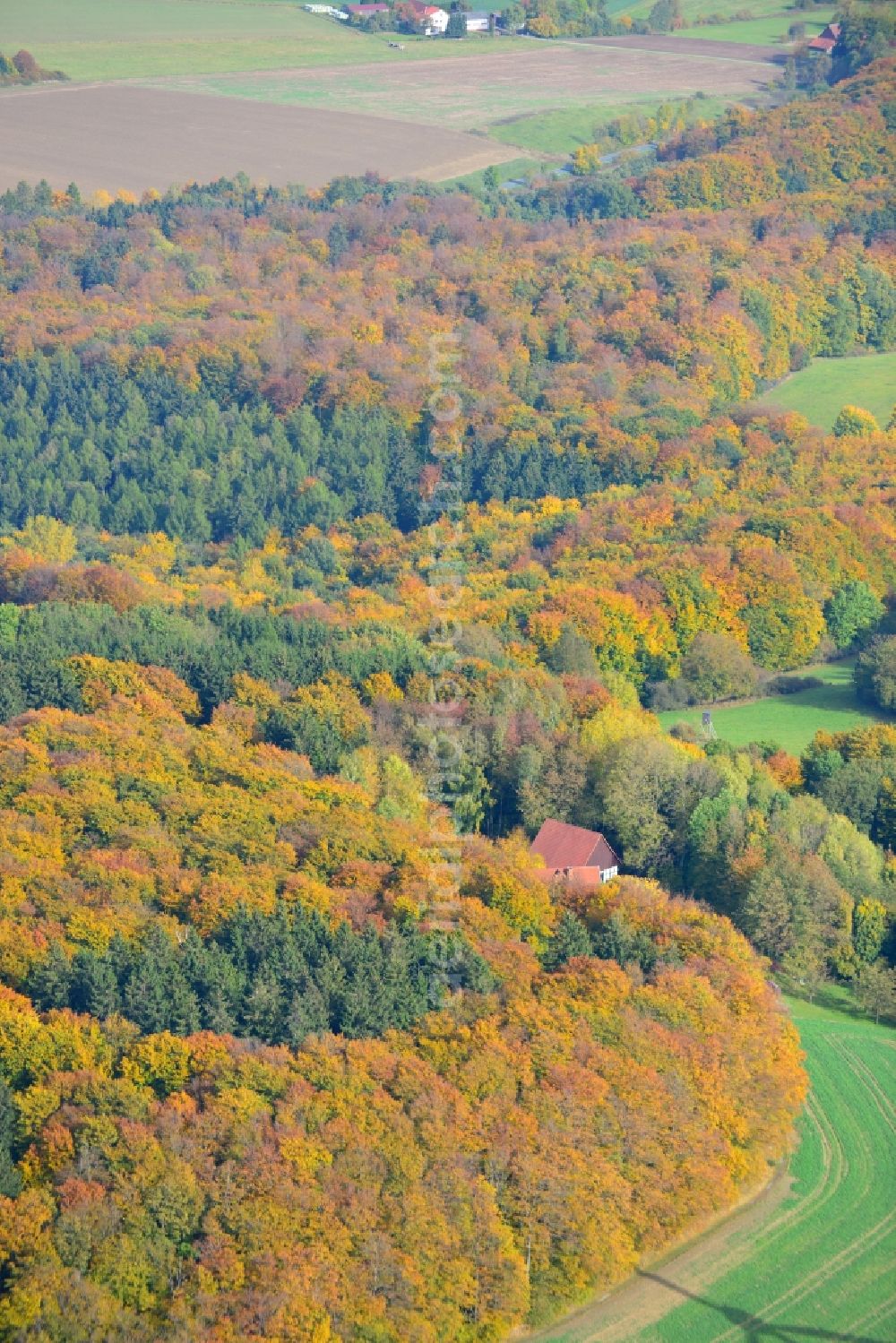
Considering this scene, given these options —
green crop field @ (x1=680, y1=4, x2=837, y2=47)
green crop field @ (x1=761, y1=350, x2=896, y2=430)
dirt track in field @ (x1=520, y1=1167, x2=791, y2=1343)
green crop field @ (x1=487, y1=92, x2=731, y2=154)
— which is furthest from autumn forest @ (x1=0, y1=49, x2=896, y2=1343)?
green crop field @ (x1=680, y1=4, x2=837, y2=47)

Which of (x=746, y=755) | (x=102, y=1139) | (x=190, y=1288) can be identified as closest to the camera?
(x=190, y=1288)

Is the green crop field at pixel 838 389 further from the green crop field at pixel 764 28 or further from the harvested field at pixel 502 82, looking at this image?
the green crop field at pixel 764 28

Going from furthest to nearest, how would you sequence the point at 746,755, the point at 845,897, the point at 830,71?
the point at 830,71 < the point at 746,755 < the point at 845,897

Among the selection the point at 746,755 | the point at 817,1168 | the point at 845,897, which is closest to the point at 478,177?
the point at 746,755

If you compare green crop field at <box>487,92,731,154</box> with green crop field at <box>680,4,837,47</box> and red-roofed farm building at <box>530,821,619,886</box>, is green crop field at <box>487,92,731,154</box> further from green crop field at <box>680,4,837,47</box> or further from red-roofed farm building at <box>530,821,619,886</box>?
red-roofed farm building at <box>530,821,619,886</box>

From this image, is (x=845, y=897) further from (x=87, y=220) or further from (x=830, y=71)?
(x=830, y=71)

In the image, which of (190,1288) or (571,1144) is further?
(571,1144)

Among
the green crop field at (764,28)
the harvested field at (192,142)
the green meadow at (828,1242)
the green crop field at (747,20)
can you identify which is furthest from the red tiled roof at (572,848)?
the green crop field at (764,28)
